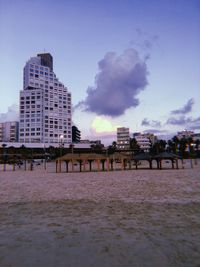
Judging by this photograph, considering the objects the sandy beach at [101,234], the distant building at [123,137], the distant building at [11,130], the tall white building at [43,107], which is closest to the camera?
the sandy beach at [101,234]

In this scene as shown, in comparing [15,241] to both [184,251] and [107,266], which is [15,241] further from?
[184,251]

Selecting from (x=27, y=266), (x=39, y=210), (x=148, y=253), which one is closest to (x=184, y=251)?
(x=148, y=253)

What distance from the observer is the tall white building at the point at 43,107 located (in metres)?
118

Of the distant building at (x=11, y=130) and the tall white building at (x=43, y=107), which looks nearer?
the tall white building at (x=43, y=107)

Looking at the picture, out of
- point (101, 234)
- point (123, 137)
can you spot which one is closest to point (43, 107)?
point (123, 137)

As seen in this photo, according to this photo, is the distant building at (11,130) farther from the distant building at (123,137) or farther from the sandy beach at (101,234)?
the sandy beach at (101,234)

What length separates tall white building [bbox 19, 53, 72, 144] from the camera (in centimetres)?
Result: 11812

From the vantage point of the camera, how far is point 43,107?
123 meters

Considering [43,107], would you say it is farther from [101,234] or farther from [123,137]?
[101,234]

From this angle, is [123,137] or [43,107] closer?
[43,107]

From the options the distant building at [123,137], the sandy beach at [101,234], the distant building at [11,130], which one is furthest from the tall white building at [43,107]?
the sandy beach at [101,234]

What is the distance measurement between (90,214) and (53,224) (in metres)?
1.67

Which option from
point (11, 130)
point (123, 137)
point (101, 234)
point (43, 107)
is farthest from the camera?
point (123, 137)

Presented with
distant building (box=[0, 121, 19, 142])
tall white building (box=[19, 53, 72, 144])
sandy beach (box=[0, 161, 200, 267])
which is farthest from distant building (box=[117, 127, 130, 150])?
sandy beach (box=[0, 161, 200, 267])
